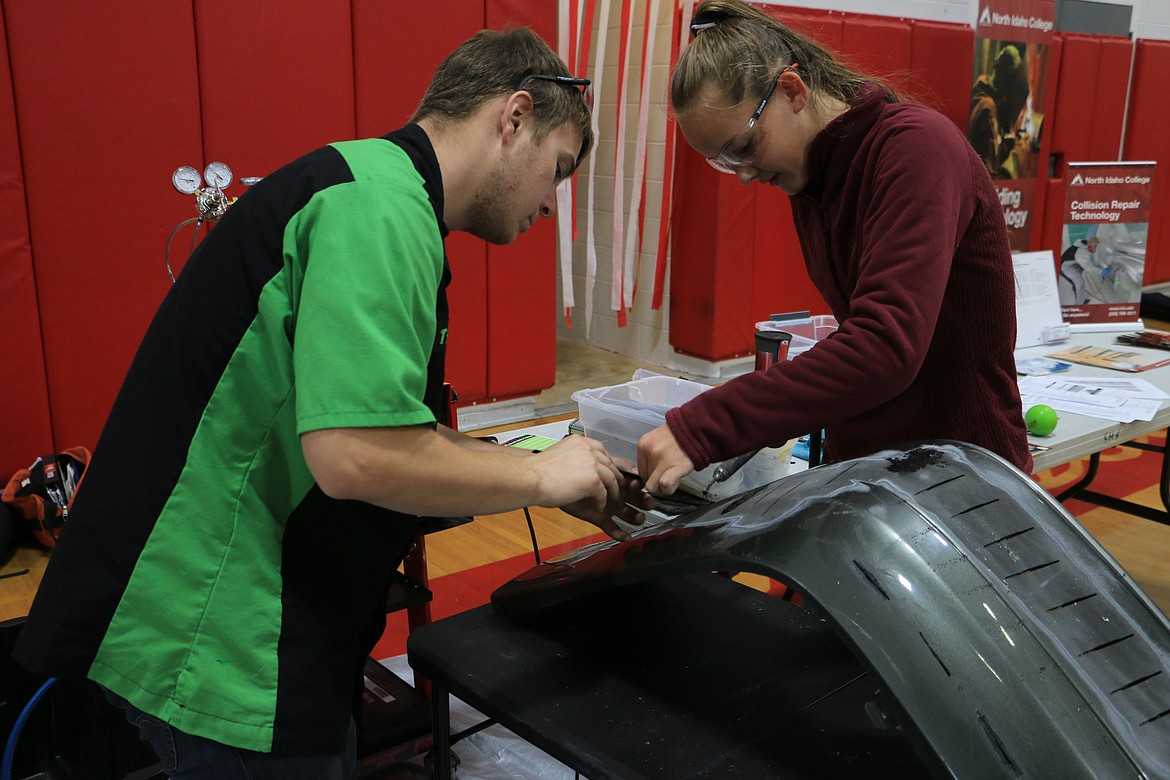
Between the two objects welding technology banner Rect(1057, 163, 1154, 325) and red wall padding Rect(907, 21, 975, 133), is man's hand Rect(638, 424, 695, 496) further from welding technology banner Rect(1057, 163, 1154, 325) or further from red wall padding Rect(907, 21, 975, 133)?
red wall padding Rect(907, 21, 975, 133)

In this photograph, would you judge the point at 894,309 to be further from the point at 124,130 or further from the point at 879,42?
the point at 879,42

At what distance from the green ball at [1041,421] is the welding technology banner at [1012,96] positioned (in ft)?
11.6

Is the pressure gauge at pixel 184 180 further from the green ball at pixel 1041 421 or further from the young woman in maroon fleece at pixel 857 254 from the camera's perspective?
the green ball at pixel 1041 421

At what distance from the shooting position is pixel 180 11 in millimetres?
3381

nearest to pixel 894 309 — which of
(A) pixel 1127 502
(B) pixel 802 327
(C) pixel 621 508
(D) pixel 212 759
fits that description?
(C) pixel 621 508

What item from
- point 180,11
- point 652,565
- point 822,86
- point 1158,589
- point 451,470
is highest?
point 180,11

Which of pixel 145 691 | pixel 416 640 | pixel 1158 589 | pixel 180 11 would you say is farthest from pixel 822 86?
pixel 180 11

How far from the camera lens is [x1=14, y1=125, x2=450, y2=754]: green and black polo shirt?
91 centimetres

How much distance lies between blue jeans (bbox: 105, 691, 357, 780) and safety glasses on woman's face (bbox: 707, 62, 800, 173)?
1.01 meters

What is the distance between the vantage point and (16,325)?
10.6 feet

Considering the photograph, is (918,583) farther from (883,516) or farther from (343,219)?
(343,219)

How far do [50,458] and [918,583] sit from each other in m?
3.06

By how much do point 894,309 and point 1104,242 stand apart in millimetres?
3083

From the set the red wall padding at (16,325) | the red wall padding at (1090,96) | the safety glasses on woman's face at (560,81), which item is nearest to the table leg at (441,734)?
the safety glasses on woman's face at (560,81)
